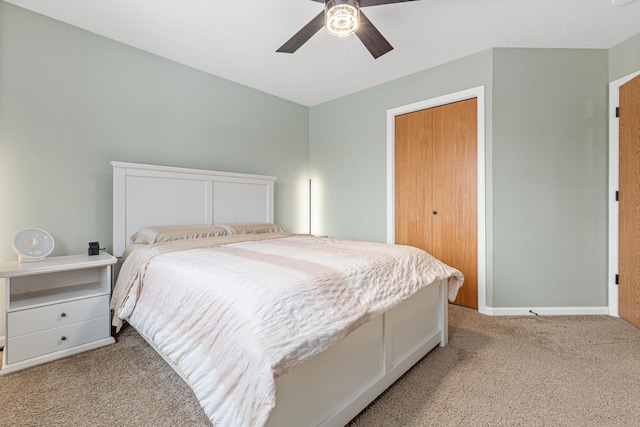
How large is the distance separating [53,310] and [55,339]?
20 cm

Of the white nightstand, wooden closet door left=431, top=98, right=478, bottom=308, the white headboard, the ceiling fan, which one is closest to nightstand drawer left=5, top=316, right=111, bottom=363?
the white nightstand

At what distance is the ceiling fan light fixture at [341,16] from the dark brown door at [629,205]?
2584 millimetres

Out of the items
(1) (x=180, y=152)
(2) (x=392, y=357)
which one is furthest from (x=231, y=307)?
(1) (x=180, y=152)

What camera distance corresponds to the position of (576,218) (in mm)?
2779

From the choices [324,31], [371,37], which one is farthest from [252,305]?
[324,31]

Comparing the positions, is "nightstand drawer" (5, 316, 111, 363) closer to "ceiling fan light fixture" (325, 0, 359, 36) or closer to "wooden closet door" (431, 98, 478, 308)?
"ceiling fan light fixture" (325, 0, 359, 36)

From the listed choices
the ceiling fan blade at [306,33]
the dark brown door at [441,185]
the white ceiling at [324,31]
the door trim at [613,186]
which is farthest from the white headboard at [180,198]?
the door trim at [613,186]

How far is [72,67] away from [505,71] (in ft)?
12.8

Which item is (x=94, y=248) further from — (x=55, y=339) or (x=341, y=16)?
(x=341, y=16)

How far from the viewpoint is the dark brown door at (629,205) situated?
2.47m

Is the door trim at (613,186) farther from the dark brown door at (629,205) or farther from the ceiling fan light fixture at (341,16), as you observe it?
the ceiling fan light fixture at (341,16)

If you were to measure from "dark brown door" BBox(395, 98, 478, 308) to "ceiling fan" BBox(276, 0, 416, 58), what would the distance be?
1.36 m

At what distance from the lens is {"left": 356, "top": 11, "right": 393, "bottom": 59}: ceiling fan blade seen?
189cm

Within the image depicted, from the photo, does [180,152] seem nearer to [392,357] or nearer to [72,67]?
[72,67]
